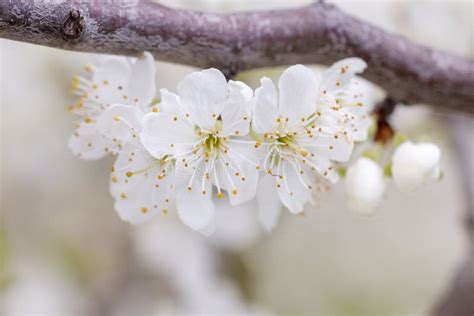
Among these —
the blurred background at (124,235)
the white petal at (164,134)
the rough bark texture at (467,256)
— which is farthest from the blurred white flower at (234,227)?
the white petal at (164,134)

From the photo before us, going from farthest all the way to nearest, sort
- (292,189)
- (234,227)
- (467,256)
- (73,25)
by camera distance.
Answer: (234,227), (467,256), (292,189), (73,25)

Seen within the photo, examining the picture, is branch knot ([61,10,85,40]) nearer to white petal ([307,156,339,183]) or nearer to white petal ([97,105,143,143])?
white petal ([97,105,143,143])

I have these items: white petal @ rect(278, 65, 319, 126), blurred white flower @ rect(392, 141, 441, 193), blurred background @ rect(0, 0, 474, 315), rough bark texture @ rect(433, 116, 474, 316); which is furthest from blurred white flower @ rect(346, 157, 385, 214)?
blurred background @ rect(0, 0, 474, 315)

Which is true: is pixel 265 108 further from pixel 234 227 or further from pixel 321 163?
pixel 234 227

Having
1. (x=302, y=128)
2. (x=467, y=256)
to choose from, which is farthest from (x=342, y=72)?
(x=467, y=256)

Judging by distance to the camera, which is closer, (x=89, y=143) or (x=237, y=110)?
(x=237, y=110)

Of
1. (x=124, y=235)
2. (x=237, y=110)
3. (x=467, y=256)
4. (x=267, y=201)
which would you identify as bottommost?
(x=124, y=235)

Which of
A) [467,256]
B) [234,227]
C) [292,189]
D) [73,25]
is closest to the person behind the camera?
[73,25]
